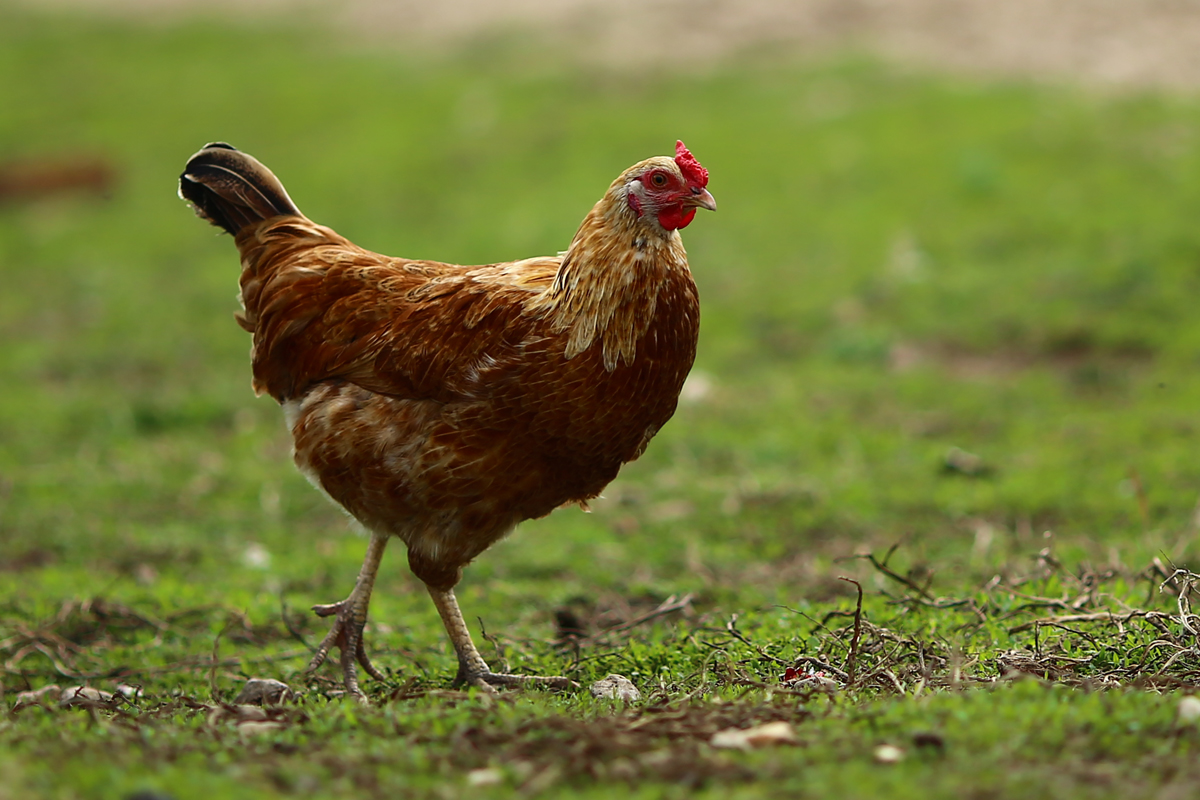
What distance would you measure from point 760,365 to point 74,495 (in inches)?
189

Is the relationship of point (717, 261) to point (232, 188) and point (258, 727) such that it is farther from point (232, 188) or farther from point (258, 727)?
point (258, 727)

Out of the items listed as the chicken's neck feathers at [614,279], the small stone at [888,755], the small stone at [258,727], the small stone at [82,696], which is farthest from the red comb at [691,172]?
the small stone at [82,696]

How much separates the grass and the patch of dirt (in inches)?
36.3

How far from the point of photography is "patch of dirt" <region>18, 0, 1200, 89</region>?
13969mm

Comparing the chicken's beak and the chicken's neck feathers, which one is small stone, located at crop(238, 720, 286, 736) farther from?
the chicken's beak

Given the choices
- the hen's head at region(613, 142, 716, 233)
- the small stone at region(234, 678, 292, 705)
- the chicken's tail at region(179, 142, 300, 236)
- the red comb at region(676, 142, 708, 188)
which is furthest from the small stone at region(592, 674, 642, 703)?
the chicken's tail at region(179, 142, 300, 236)

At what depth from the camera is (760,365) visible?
9047 mm

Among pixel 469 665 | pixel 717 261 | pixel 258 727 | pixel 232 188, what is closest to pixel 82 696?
pixel 258 727

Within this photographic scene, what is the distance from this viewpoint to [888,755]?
115 inches

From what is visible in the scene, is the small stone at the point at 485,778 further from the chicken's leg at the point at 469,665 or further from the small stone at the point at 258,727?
the chicken's leg at the point at 469,665

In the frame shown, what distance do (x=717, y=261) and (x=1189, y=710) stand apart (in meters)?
8.03

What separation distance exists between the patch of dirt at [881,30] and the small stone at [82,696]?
12.3m

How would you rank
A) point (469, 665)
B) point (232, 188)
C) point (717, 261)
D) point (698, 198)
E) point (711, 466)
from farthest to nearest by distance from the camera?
1. point (717, 261)
2. point (711, 466)
3. point (232, 188)
4. point (469, 665)
5. point (698, 198)

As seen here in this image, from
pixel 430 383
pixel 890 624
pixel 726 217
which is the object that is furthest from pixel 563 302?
pixel 726 217
